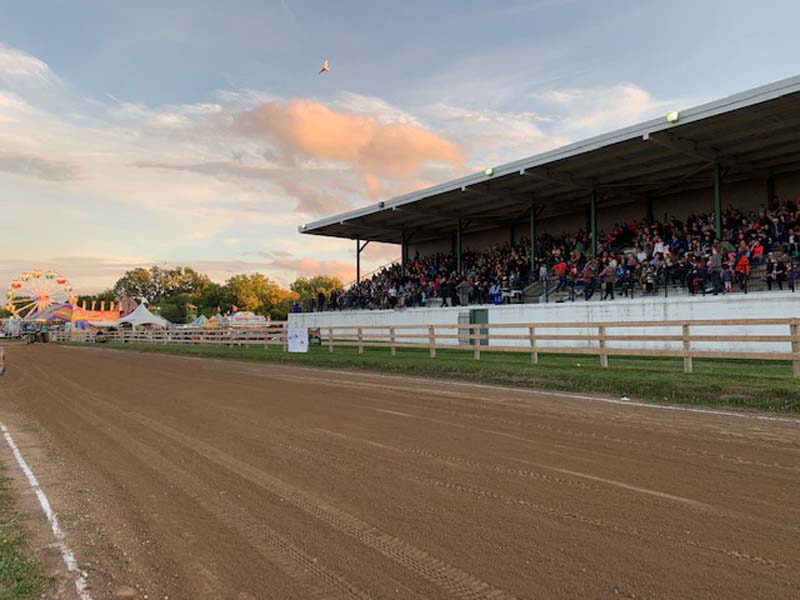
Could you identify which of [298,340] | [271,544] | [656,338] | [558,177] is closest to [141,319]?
[298,340]

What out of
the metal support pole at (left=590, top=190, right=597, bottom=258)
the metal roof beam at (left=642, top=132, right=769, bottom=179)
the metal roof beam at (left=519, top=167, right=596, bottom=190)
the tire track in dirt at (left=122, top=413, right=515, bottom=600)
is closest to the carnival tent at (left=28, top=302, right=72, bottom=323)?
the metal roof beam at (left=519, top=167, right=596, bottom=190)

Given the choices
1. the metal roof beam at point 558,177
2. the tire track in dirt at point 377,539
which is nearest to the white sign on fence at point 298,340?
the metal roof beam at point 558,177

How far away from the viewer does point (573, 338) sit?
1480 cm

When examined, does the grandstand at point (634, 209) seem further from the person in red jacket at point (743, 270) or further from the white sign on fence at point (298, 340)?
the white sign on fence at point (298, 340)

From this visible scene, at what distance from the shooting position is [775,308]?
17156 millimetres

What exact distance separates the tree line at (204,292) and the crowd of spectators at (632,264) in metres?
47.7

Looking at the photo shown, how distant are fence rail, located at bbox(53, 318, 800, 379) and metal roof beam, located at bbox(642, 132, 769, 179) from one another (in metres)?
6.39

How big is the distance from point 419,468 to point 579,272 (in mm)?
19718

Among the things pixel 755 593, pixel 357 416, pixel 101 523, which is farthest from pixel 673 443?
pixel 101 523

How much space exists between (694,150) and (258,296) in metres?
95.6

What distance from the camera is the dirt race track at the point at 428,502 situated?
139 inches

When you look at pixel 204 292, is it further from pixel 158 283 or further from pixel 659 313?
pixel 659 313

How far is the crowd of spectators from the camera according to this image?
1839 cm

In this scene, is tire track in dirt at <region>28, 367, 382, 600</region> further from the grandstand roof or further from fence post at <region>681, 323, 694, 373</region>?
the grandstand roof
